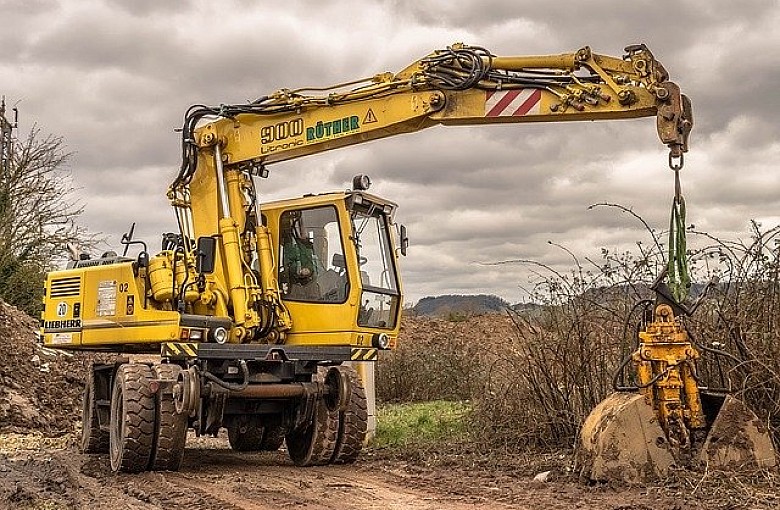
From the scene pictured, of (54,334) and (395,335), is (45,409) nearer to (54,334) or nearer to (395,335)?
(54,334)

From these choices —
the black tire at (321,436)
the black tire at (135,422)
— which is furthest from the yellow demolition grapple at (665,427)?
the black tire at (135,422)

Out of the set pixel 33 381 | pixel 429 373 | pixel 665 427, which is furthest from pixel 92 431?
pixel 429 373

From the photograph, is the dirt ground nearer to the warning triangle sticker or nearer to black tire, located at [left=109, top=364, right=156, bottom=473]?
black tire, located at [left=109, top=364, right=156, bottom=473]

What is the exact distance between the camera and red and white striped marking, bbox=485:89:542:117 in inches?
352

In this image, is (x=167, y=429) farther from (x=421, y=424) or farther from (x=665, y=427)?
(x=665, y=427)

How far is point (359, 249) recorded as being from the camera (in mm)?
10523

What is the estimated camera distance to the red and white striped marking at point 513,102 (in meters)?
8.95

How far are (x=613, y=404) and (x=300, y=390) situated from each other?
3.52 metres

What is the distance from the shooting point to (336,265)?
10516 millimetres

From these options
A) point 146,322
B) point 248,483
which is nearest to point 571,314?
point 248,483

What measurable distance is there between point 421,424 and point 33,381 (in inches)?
310

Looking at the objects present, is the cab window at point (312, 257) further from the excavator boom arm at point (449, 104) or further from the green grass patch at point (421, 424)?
the green grass patch at point (421, 424)

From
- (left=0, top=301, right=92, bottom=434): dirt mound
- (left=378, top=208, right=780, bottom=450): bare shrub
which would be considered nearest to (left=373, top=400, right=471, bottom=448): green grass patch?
(left=378, top=208, right=780, bottom=450): bare shrub

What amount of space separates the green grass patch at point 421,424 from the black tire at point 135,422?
132 inches
